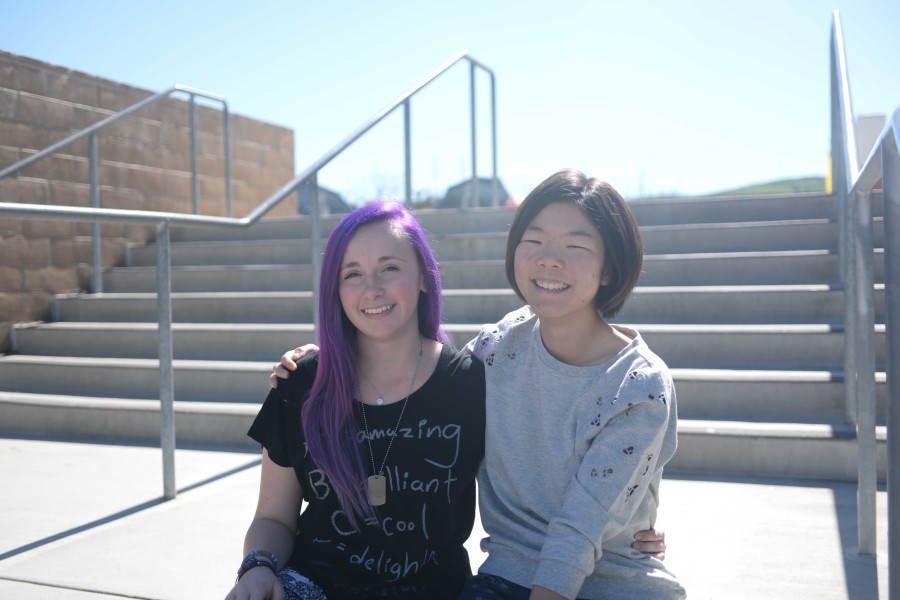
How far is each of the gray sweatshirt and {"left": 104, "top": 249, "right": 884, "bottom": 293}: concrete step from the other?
206cm

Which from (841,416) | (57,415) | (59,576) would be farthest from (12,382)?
(841,416)

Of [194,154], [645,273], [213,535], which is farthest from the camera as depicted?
[194,154]

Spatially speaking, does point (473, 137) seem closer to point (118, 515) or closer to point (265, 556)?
point (118, 515)

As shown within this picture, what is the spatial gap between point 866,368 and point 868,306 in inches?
6.7

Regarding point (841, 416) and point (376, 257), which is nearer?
point (376, 257)

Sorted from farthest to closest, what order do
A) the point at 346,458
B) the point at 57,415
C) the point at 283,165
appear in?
the point at 283,165 → the point at 57,415 → the point at 346,458

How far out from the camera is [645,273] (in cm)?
414

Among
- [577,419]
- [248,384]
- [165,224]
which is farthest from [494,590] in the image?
[248,384]

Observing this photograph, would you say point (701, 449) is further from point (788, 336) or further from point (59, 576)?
A: point (59, 576)

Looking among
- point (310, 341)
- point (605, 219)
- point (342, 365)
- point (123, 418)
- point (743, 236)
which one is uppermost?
point (743, 236)

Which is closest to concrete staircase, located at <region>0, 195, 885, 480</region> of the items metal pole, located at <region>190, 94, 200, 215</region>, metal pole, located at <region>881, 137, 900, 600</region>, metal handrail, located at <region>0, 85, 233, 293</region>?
metal handrail, located at <region>0, 85, 233, 293</region>

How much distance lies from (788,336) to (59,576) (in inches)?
A: 112

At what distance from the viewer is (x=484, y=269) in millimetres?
4641

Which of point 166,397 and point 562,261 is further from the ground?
point 562,261
